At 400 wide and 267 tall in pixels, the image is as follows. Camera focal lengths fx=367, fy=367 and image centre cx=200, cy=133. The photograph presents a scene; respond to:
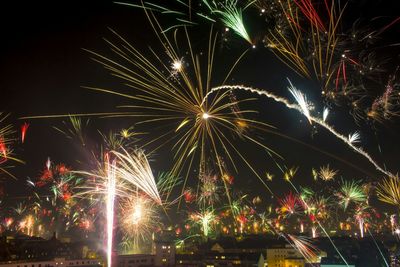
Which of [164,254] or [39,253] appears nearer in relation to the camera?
[39,253]

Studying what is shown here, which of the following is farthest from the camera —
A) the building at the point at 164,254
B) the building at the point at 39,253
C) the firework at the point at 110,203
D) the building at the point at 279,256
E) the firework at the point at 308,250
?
the building at the point at 279,256

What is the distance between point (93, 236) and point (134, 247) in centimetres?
958

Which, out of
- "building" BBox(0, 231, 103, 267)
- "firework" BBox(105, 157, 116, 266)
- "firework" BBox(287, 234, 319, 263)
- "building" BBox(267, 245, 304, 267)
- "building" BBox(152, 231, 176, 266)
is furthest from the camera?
"building" BBox(267, 245, 304, 267)

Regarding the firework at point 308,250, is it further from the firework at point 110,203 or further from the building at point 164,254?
the firework at point 110,203

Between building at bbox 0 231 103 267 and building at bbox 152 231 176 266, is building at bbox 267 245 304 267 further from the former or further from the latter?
building at bbox 0 231 103 267

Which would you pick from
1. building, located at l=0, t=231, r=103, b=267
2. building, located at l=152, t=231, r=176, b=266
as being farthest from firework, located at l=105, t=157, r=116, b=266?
building, located at l=152, t=231, r=176, b=266

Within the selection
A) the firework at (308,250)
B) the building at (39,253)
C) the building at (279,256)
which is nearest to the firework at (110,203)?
the building at (39,253)

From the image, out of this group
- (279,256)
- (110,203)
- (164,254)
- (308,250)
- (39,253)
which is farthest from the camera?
(308,250)

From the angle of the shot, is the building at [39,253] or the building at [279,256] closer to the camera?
the building at [39,253]

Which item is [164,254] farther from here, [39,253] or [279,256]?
[279,256]

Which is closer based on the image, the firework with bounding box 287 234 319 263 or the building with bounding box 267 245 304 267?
the firework with bounding box 287 234 319 263

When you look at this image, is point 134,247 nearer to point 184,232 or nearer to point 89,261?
point 184,232

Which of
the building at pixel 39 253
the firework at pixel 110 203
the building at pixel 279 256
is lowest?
the building at pixel 279 256

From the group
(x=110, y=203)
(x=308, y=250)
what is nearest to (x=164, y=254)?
(x=308, y=250)
